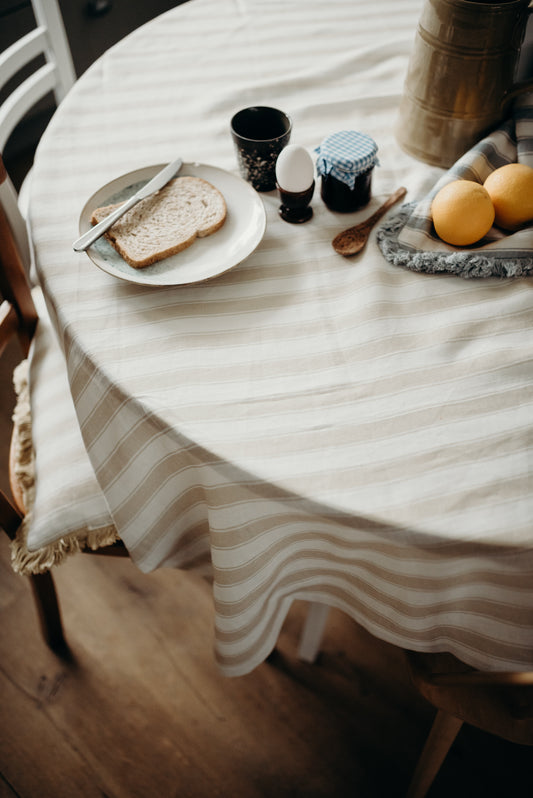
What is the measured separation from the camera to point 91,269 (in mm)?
661

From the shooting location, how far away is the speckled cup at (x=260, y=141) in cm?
72

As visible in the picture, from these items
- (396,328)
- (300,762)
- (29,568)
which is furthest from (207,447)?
(300,762)

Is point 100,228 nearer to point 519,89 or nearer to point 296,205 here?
point 296,205

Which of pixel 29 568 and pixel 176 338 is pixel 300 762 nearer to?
pixel 29 568

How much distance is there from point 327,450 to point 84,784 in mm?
754

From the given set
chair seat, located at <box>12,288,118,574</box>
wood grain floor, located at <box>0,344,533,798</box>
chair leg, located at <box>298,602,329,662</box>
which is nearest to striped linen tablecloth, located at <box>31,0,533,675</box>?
chair seat, located at <box>12,288,118,574</box>

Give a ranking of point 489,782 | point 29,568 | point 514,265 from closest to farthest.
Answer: point 514,265 < point 29,568 < point 489,782

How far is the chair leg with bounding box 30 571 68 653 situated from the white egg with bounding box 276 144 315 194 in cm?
64

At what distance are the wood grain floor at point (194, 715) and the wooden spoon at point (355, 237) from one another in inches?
27.2

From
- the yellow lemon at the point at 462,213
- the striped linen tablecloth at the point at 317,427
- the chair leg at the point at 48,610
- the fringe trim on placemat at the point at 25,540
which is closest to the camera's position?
the striped linen tablecloth at the point at 317,427

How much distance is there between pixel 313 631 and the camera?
96 cm

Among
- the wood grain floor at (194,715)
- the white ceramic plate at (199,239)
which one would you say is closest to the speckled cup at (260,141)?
the white ceramic plate at (199,239)

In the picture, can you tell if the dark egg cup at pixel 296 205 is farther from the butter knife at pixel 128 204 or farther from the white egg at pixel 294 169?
the butter knife at pixel 128 204

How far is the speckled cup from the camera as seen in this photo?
2.35ft
